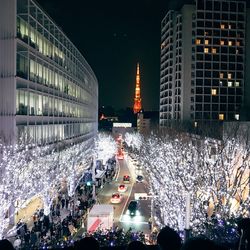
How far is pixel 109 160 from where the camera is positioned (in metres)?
54.5

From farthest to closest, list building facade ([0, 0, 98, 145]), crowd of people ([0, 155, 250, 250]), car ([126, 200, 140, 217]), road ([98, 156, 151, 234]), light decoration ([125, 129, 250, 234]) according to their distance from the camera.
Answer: car ([126, 200, 140, 217]), building facade ([0, 0, 98, 145]), road ([98, 156, 151, 234]), light decoration ([125, 129, 250, 234]), crowd of people ([0, 155, 250, 250])

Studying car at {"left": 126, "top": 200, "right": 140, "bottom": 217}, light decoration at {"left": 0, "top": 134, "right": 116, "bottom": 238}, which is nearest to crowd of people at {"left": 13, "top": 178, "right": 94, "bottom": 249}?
light decoration at {"left": 0, "top": 134, "right": 116, "bottom": 238}

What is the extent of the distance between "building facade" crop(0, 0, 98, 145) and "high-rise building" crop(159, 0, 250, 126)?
42256mm

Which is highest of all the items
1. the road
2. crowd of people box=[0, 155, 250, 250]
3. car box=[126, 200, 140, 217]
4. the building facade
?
the building facade

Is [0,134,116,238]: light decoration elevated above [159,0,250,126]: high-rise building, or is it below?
below

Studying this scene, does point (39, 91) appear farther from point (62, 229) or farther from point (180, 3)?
point (180, 3)

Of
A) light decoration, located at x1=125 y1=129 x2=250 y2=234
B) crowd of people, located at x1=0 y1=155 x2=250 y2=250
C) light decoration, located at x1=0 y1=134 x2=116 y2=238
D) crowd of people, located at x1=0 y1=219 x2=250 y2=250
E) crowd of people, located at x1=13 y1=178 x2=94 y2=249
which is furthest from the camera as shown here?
light decoration, located at x1=0 y1=134 x2=116 y2=238

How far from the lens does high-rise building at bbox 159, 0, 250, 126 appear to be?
75875 millimetres

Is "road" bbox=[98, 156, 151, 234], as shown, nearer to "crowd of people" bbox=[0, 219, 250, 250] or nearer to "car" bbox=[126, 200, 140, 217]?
"car" bbox=[126, 200, 140, 217]

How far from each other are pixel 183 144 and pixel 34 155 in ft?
36.8

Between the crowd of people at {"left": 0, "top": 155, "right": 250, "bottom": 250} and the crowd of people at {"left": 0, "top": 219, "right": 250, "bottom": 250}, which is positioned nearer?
the crowd of people at {"left": 0, "top": 219, "right": 250, "bottom": 250}

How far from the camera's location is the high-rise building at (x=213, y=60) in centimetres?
7588

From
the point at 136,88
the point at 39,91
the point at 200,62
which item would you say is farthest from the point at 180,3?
the point at 136,88

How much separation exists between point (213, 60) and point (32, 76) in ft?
190
